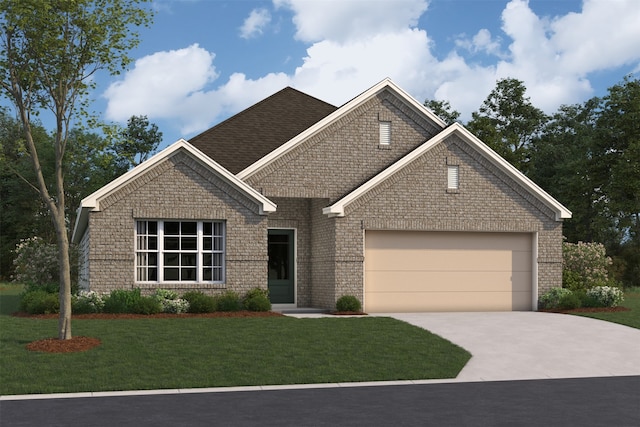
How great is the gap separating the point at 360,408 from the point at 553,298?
16797 millimetres

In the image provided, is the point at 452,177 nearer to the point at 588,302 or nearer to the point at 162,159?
the point at 588,302

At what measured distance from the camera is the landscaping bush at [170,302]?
22141mm

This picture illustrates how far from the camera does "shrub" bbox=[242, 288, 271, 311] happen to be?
23016 mm

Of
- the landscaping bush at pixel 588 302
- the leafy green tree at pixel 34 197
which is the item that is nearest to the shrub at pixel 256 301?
the landscaping bush at pixel 588 302

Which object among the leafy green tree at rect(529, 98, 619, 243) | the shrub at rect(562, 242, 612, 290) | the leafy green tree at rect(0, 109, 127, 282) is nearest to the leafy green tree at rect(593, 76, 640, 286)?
the leafy green tree at rect(529, 98, 619, 243)

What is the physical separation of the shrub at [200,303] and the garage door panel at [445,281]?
5.31 m

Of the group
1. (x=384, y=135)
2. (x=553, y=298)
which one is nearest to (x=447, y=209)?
Result: (x=384, y=135)

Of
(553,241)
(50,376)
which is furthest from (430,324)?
(50,376)

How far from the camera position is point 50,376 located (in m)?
13.8

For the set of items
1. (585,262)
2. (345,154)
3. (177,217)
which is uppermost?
(345,154)

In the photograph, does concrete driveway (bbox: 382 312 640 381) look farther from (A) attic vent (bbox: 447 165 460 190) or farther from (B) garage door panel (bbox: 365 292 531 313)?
(A) attic vent (bbox: 447 165 460 190)

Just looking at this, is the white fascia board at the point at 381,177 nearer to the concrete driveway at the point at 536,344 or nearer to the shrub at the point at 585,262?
the concrete driveway at the point at 536,344

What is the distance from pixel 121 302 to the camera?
21938mm

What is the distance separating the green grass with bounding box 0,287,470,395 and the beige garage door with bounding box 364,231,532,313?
503 centimetres
